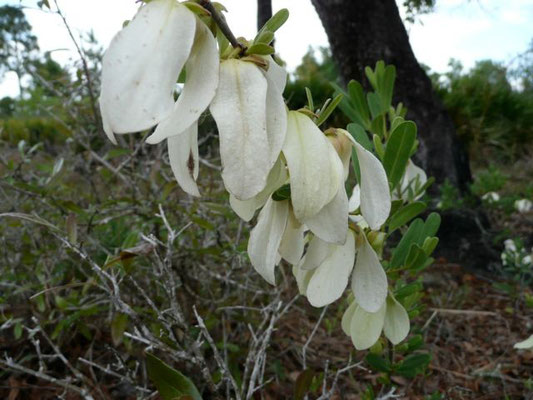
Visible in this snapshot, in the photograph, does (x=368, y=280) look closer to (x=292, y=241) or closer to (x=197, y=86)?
(x=292, y=241)

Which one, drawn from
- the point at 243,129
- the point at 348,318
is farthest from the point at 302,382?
the point at 243,129

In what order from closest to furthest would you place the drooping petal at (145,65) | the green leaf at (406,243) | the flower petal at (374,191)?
the drooping petal at (145,65), the flower petal at (374,191), the green leaf at (406,243)

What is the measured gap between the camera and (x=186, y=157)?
1.67 feet

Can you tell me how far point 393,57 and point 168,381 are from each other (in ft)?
7.69

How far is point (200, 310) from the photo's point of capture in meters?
1.25

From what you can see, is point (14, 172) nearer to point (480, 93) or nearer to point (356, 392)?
point (356, 392)

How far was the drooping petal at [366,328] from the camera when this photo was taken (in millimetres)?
689

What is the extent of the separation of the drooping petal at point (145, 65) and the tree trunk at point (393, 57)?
7.17 ft

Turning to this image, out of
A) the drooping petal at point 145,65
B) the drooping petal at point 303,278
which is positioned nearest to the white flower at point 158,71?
the drooping petal at point 145,65

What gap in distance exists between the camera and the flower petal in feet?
1.73

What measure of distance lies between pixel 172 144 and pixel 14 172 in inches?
44.1

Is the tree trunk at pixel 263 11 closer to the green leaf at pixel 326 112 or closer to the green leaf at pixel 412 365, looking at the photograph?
the green leaf at pixel 326 112

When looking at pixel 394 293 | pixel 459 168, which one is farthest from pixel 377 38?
pixel 394 293

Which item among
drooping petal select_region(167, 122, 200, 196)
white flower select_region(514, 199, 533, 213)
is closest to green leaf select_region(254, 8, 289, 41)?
drooping petal select_region(167, 122, 200, 196)
